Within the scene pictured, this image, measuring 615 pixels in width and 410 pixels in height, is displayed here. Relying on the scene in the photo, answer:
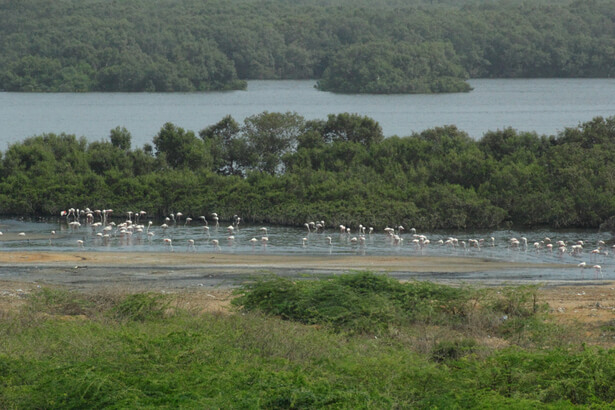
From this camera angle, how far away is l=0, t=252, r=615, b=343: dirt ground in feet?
70.0

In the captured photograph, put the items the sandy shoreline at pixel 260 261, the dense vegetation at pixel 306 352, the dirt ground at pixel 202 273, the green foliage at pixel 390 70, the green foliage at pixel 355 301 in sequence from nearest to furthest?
the dense vegetation at pixel 306 352
the green foliage at pixel 355 301
the dirt ground at pixel 202 273
the sandy shoreline at pixel 260 261
the green foliage at pixel 390 70

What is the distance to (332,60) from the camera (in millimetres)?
122375

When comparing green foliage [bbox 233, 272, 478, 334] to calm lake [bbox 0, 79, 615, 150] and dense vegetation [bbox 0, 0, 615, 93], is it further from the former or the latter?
dense vegetation [bbox 0, 0, 615, 93]

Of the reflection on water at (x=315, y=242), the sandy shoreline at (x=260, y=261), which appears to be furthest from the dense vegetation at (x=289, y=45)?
the sandy shoreline at (x=260, y=261)

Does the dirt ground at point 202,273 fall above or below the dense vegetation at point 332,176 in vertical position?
below

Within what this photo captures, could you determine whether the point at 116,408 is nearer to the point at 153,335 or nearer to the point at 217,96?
the point at 153,335

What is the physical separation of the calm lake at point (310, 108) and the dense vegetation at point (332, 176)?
29.9 meters

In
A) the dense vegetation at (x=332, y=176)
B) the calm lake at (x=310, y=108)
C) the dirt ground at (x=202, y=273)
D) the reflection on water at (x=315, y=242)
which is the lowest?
the dirt ground at (x=202, y=273)

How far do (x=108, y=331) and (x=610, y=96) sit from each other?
10764 cm

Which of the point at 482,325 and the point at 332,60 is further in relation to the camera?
the point at 332,60

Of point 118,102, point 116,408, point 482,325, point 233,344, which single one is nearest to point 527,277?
point 482,325

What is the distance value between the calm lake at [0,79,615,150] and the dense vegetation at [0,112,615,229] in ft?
98.2

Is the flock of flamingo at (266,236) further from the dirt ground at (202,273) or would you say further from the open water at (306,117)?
the dirt ground at (202,273)

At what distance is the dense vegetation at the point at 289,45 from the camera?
118062 millimetres
